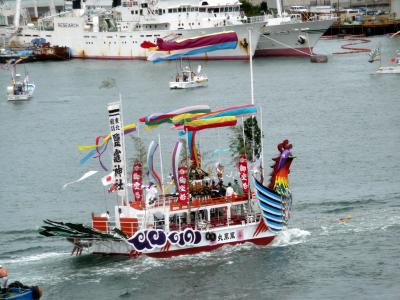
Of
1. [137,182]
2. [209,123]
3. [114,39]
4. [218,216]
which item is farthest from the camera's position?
[114,39]

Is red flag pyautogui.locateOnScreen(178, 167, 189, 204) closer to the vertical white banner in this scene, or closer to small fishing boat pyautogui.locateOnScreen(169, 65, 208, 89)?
the vertical white banner

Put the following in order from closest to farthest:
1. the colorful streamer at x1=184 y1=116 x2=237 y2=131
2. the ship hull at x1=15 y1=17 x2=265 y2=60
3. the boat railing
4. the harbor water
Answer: the harbor water, the boat railing, the colorful streamer at x1=184 y1=116 x2=237 y2=131, the ship hull at x1=15 y1=17 x2=265 y2=60

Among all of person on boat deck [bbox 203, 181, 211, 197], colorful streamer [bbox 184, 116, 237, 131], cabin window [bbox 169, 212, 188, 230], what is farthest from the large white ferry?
cabin window [bbox 169, 212, 188, 230]

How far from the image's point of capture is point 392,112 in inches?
2874

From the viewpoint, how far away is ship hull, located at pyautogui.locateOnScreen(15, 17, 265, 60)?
121m

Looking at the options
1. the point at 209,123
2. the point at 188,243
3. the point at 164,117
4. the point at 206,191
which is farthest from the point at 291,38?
the point at 188,243

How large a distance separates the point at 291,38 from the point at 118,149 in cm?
8216

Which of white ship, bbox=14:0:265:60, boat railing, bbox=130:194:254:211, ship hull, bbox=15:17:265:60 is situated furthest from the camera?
white ship, bbox=14:0:265:60

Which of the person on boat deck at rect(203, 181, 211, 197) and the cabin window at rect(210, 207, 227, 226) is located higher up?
the person on boat deck at rect(203, 181, 211, 197)

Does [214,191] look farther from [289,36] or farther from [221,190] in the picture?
[289,36]

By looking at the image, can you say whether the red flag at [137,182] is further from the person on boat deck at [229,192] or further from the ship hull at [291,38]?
the ship hull at [291,38]

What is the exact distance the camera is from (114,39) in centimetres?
13262

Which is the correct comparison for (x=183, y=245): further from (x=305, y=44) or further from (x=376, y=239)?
(x=305, y=44)

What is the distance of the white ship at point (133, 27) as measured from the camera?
122963 millimetres
